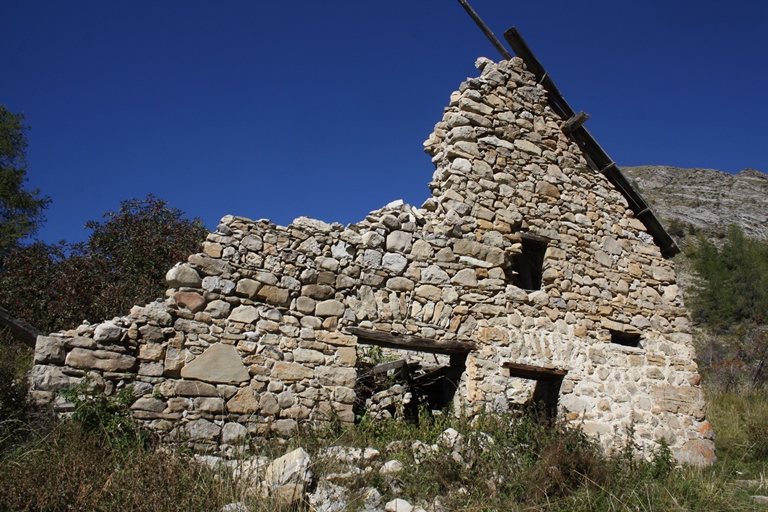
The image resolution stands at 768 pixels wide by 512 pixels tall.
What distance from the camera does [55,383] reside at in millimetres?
5273

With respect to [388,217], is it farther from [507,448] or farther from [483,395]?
[507,448]

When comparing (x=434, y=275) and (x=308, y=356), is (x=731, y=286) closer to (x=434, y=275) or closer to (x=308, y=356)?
(x=434, y=275)

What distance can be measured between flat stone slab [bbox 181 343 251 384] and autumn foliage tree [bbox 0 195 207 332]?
6.63m

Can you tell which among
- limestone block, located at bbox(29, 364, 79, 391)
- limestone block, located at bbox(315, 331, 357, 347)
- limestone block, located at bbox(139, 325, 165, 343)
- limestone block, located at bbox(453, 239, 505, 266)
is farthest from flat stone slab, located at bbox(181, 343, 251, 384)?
limestone block, located at bbox(453, 239, 505, 266)

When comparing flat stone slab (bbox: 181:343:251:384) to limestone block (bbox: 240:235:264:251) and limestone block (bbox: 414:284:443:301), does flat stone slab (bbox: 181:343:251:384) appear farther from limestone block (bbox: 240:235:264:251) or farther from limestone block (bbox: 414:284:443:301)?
limestone block (bbox: 414:284:443:301)

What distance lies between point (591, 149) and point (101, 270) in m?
11.1

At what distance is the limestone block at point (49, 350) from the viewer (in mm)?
5277

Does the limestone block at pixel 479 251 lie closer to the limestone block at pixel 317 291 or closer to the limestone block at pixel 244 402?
the limestone block at pixel 317 291

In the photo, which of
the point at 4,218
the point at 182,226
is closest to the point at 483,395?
the point at 182,226

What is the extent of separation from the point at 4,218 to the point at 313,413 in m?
→ 17.5

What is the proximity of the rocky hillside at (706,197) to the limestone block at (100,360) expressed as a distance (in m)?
59.2

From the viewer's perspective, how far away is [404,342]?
22.4ft

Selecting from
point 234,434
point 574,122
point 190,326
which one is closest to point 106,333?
point 190,326

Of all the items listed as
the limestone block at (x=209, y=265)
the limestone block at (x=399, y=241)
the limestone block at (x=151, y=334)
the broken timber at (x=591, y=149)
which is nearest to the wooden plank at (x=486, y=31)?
the broken timber at (x=591, y=149)
